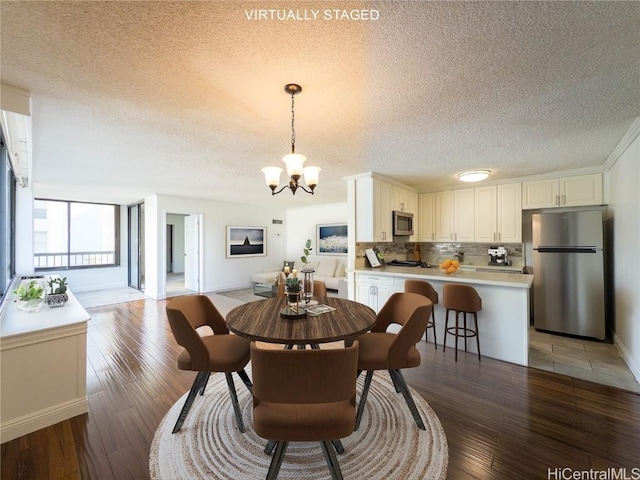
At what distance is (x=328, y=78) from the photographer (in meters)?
1.72

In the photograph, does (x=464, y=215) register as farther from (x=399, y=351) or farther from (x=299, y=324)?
(x=299, y=324)

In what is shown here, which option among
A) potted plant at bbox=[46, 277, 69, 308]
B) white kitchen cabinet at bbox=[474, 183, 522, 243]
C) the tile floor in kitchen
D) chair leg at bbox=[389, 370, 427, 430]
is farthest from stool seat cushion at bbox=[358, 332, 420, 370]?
white kitchen cabinet at bbox=[474, 183, 522, 243]

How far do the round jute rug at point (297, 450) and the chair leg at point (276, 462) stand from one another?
25 centimetres

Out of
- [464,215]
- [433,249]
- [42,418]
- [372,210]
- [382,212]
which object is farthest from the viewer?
[433,249]

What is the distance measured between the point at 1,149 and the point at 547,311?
674 cm

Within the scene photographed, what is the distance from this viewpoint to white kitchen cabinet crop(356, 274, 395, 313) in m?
3.84

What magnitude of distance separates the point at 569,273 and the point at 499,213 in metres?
1.33

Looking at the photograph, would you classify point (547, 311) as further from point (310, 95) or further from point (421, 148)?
point (310, 95)

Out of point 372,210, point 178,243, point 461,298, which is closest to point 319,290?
point 461,298

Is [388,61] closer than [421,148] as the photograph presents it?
Yes

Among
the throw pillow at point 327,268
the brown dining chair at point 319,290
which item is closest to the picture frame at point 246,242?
the throw pillow at point 327,268

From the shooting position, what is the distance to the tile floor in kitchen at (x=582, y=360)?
258 cm

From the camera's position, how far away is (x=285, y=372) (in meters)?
1.19

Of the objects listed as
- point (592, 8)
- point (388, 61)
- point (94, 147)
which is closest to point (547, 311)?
point (592, 8)
